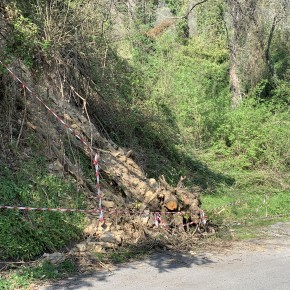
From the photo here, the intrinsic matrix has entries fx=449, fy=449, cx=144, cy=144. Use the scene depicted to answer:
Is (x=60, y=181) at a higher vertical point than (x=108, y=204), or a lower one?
higher

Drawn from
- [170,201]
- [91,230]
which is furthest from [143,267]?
[170,201]

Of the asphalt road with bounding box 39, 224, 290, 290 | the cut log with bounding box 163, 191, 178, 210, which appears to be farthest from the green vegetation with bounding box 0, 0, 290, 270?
the cut log with bounding box 163, 191, 178, 210

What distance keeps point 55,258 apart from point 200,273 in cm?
223

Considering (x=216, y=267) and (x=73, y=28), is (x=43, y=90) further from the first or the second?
(x=216, y=267)

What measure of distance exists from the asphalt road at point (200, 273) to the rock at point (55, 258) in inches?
23.2

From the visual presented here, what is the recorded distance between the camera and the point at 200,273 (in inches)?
268

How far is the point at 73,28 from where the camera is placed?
10094 millimetres

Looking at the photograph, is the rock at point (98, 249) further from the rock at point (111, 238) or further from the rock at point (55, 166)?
the rock at point (55, 166)

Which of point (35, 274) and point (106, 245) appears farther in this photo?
point (106, 245)

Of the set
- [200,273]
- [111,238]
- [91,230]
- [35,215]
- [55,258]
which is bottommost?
[200,273]

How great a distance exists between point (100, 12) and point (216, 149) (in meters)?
9.62

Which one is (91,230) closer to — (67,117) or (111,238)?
(111,238)

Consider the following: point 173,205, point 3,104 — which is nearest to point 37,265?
point 173,205

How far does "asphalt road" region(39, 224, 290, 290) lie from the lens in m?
6.21
